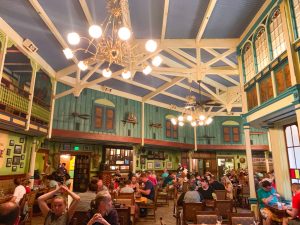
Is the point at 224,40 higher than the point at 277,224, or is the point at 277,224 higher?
the point at 224,40

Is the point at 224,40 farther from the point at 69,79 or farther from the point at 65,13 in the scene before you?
the point at 69,79

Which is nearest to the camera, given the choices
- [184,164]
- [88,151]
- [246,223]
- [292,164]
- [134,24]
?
[246,223]

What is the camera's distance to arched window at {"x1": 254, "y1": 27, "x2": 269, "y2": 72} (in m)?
6.48

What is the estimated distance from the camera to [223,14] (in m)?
6.91

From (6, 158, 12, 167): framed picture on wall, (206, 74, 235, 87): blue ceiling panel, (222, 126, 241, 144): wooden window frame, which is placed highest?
(206, 74, 235, 87): blue ceiling panel

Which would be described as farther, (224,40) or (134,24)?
(224,40)

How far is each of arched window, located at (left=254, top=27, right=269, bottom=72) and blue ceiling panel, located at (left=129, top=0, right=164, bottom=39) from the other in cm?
310

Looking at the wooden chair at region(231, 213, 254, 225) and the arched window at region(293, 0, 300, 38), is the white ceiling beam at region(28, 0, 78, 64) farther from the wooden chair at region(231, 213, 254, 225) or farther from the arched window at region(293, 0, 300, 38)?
the wooden chair at region(231, 213, 254, 225)

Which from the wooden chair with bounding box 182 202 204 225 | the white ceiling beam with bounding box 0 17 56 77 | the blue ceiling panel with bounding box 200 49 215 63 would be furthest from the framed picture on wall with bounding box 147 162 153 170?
the wooden chair with bounding box 182 202 204 225

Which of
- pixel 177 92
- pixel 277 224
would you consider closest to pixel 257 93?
pixel 277 224

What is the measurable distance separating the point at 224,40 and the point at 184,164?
12.6 metres

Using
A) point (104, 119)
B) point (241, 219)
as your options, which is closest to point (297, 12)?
point (241, 219)

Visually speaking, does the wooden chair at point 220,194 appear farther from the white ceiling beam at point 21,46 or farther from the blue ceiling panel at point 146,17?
the white ceiling beam at point 21,46

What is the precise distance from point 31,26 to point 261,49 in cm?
733
